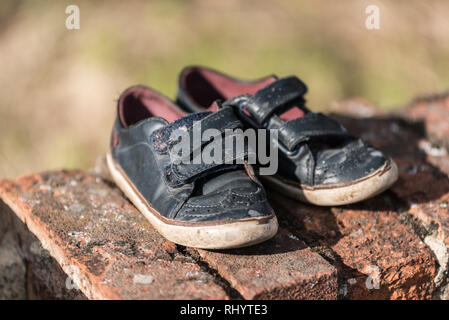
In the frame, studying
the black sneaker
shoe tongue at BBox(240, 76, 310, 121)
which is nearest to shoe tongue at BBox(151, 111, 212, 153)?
the black sneaker

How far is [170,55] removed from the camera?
Answer: 458cm

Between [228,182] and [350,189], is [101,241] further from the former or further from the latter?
[350,189]

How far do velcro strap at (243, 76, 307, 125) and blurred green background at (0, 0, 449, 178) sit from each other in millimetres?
2215

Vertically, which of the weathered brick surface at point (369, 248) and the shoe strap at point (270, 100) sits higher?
the shoe strap at point (270, 100)

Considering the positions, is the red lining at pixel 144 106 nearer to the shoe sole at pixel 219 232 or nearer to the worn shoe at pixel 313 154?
the worn shoe at pixel 313 154

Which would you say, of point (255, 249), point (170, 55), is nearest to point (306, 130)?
point (255, 249)

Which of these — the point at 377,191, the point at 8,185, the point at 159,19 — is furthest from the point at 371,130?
the point at 159,19

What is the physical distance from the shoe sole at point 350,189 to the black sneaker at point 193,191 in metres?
0.35

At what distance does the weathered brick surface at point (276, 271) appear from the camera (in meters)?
1.59

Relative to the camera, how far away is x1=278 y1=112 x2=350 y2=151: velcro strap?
78.7 inches

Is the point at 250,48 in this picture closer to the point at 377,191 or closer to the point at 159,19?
the point at 159,19

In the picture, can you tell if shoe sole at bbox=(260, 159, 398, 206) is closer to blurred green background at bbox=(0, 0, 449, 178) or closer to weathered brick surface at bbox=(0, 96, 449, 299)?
weathered brick surface at bbox=(0, 96, 449, 299)

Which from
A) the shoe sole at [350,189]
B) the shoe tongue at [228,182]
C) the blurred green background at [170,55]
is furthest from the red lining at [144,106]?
the blurred green background at [170,55]

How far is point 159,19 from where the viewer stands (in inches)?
193
